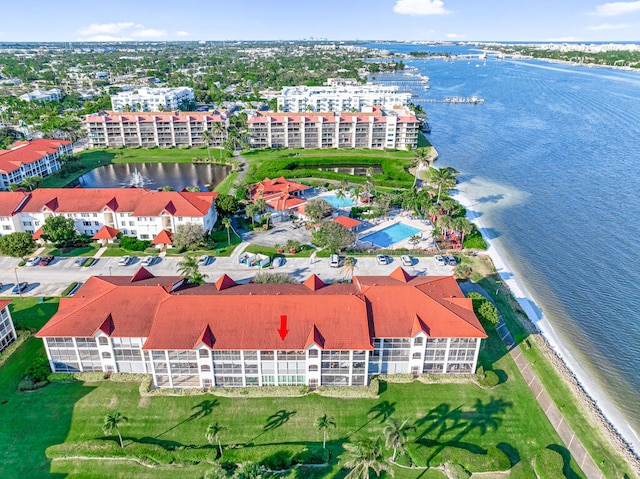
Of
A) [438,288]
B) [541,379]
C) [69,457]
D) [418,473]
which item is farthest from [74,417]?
[541,379]

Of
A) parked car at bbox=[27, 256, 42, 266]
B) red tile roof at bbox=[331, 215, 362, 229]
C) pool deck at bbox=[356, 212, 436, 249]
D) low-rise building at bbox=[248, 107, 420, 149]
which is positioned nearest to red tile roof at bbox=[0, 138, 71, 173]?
parked car at bbox=[27, 256, 42, 266]

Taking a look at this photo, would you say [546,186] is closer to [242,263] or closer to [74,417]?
[242,263]

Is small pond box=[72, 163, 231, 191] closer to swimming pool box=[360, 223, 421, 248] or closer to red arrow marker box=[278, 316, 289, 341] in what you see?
swimming pool box=[360, 223, 421, 248]

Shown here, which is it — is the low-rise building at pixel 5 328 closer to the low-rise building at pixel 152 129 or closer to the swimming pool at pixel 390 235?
the swimming pool at pixel 390 235

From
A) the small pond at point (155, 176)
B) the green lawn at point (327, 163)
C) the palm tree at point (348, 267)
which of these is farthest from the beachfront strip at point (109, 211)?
the green lawn at point (327, 163)

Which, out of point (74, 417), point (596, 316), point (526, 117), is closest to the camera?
point (74, 417)
